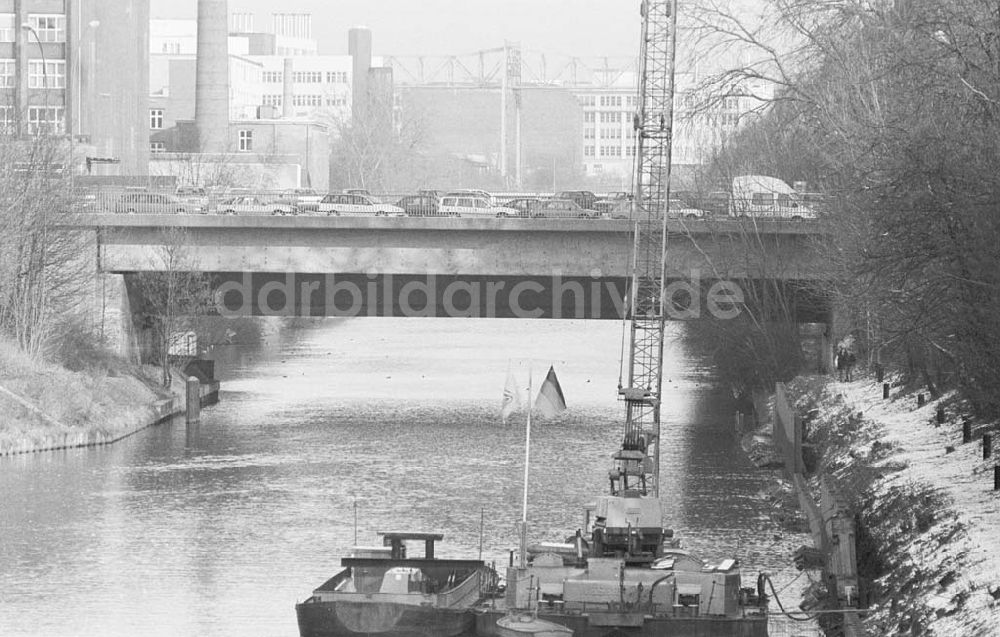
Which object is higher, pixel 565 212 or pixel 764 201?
pixel 764 201

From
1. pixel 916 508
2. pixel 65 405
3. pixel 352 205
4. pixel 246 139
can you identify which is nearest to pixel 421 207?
pixel 352 205

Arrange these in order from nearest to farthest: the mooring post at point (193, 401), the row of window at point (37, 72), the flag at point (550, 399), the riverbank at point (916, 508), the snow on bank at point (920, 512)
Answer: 1. the snow on bank at point (920, 512)
2. the riverbank at point (916, 508)
3. the flag at point (550, 399)
4. the mooring post at point (193, 401)
5. the row of window at point (37, 72)

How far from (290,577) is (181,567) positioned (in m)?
2.98

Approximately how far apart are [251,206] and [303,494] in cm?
3078

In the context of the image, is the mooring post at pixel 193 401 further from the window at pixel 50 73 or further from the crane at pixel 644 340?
the window at pixel 50 73

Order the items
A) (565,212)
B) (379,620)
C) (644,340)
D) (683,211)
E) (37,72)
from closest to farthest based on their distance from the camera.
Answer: (379,620)
(644,340)
(565,212)
(683,211)
(37,72)

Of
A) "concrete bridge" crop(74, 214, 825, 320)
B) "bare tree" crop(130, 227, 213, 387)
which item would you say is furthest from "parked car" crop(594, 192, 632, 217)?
"bare tree" crop(130, 227, 213, 387)

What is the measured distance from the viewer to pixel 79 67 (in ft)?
444

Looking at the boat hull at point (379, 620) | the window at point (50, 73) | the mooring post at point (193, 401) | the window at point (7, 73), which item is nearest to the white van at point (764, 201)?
the mooring post at point (193, 401)

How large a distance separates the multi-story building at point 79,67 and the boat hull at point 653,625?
316 feet

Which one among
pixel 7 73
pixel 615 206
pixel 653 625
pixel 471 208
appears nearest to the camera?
pixel 653 625

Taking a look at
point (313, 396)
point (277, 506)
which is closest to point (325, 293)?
point (313, 396)

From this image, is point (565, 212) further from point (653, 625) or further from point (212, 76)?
point (212, 76)

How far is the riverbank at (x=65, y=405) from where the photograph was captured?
215 feet
